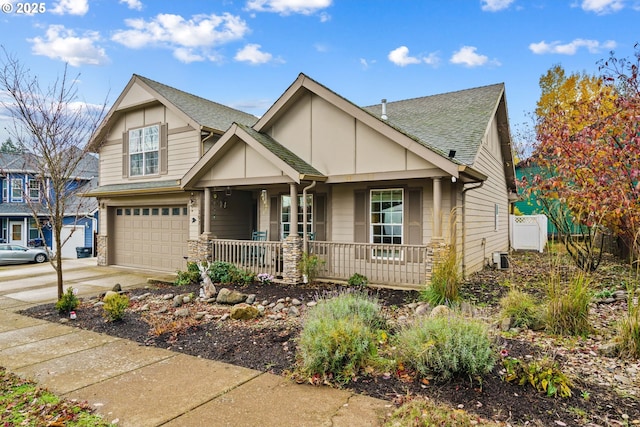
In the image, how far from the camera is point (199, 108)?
14094mm

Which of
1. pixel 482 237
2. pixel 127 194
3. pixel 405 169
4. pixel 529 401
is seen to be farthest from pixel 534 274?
pixel 127 194

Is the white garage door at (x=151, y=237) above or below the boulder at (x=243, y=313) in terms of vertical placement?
above

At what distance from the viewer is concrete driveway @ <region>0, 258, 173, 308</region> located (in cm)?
976

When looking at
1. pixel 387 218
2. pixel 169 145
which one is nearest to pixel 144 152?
pixel 169 145

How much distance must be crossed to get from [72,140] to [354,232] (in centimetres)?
688

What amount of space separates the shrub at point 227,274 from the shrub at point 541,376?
738 cm

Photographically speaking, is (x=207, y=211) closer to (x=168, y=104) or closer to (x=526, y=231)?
(x=168, y=104)

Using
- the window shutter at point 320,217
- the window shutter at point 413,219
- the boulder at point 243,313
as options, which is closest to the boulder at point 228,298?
the boulder at point 243,313

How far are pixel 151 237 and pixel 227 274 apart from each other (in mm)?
5288

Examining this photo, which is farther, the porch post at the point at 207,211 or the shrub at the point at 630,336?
the porch post at the point at 207,211

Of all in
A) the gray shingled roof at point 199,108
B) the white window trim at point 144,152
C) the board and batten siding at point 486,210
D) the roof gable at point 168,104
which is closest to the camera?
the board and batten siding at point 486,210

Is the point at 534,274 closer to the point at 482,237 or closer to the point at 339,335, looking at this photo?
the point at 482,237

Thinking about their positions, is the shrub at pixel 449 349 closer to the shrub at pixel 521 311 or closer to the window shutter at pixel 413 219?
the shrub at pixel 521 311

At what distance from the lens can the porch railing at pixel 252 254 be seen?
420 inches
